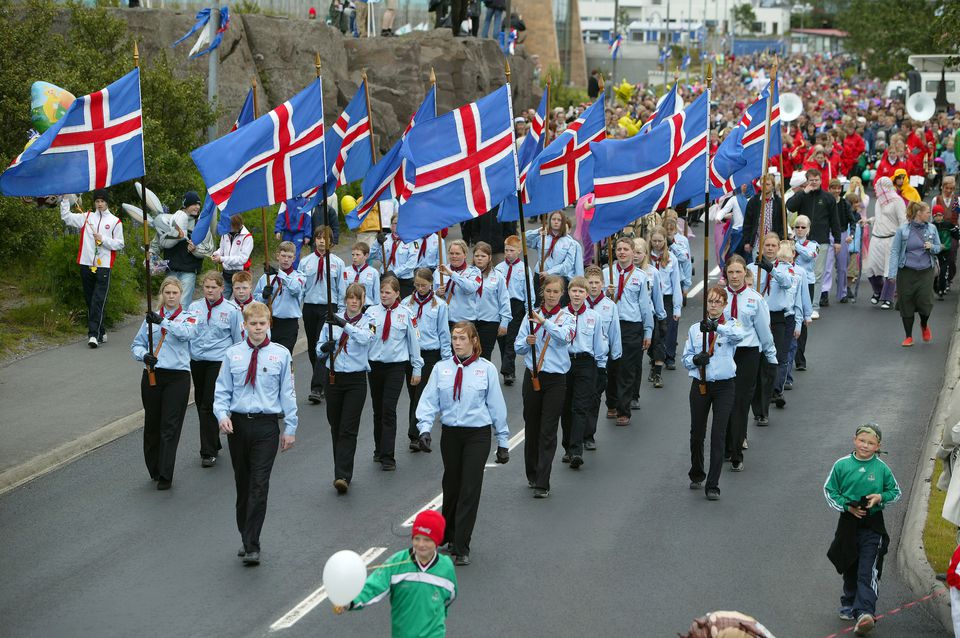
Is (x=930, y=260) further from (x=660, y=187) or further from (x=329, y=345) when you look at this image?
(x=329, y=345)

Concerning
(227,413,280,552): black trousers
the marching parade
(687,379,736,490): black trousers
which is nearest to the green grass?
the marching parade

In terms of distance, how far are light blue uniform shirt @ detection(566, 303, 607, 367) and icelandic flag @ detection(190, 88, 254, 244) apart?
353cm

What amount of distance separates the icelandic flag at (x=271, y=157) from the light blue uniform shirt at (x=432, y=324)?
1.63m

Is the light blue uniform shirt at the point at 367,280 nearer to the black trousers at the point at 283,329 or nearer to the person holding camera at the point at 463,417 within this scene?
the black trousers at the point at 283,329

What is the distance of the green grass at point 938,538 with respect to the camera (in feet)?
34.1

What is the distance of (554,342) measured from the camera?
12.7 m

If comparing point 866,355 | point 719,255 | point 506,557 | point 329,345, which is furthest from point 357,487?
point 719,255

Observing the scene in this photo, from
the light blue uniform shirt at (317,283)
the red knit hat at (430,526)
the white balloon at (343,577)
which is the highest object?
the white balloon at (343,577)

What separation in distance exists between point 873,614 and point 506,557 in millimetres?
2761

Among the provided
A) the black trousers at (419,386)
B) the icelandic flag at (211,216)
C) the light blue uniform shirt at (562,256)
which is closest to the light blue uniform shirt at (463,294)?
the black trousers at (419,386)

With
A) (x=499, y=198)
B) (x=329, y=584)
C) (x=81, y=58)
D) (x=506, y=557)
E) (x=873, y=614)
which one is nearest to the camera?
(x=329, y=584)

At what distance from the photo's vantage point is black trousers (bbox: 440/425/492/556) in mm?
10750

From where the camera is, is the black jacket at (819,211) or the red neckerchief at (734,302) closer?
the red neckerchief at (734,302)

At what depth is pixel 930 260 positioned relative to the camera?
18781mm
